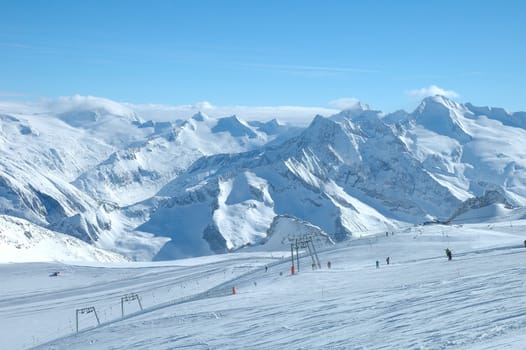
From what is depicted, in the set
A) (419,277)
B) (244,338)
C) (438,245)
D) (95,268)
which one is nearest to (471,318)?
(244,338)

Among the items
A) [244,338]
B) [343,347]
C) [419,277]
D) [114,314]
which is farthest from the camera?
[114,314]

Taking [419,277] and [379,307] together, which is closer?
[379,307]

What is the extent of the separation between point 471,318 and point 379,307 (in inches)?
277

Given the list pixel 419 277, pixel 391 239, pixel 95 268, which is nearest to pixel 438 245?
pixel 391 239

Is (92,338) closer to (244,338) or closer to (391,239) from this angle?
(244,338)

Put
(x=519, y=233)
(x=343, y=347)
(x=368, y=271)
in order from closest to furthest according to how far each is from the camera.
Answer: (x=343, y=347)
(x=368, y=271)
(x=519, y=233)

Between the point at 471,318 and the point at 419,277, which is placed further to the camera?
the point at 419,277

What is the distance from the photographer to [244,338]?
3134cm

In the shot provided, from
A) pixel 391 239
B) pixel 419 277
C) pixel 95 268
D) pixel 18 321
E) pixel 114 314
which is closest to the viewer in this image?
Answer: pixel 419 277

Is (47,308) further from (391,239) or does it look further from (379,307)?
(379,307)

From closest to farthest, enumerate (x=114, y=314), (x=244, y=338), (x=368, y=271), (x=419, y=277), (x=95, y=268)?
(x=244, y=338) < (x=419, y=277) < (x=368, y=271) < (x=114, y=314) < (x=95, y=268)

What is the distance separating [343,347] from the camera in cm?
2591

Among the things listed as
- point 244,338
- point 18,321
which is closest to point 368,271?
point 244,338

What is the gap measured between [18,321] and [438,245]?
48.4m
